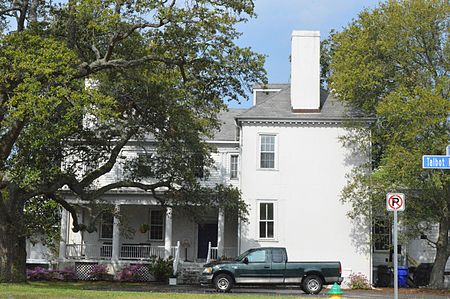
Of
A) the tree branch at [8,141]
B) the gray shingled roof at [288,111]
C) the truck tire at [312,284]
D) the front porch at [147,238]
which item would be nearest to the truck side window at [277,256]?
the truck tire at [312,284]

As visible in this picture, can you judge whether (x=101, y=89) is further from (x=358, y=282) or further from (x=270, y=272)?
(x=358, y=282)

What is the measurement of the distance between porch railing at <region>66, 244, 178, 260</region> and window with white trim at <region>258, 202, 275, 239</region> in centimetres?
496

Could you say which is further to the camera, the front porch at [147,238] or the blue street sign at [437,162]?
the front porch at [147,238]

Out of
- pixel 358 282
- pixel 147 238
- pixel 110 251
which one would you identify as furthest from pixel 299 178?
pixel 110 251

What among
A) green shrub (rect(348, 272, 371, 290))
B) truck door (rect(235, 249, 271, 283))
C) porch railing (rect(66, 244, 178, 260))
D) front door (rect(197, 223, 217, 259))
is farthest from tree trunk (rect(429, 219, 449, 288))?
porch railing (rect(66, 244, 178, 260))

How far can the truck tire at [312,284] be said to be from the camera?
82.0 feet

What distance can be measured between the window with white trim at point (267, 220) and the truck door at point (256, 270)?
663 cm

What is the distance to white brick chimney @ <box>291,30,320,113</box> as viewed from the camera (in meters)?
33.2

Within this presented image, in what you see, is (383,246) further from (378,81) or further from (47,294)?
(47,294)

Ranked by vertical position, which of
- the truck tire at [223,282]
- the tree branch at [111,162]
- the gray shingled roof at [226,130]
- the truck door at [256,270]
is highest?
the gray shingled roof at [226,130]

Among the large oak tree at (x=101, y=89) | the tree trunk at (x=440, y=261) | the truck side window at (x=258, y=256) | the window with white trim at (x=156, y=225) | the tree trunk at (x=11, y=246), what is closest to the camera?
the large oak tree at (x=101, y=89)

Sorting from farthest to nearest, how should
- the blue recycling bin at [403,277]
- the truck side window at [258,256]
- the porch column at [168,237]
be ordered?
1. the porch column at [168,237]
2. the blue recycling bin at [403,277]
3. the truck side window at [258,256]

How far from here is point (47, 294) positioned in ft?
58.6

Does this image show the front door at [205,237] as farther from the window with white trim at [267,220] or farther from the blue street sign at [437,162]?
the blue street sign at [437,162]
